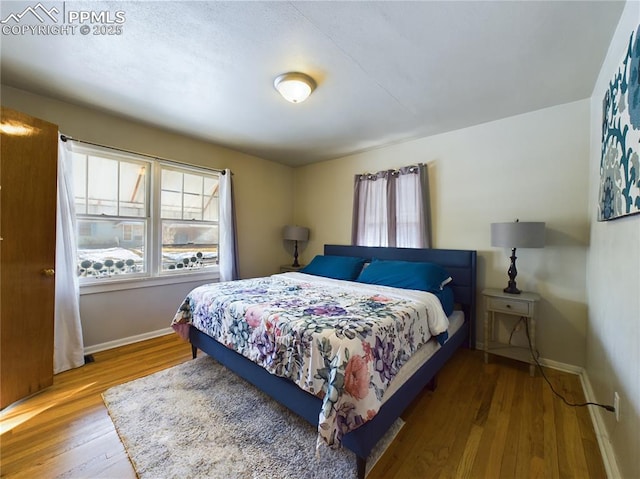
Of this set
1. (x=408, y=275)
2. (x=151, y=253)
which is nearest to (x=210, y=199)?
(x=151, y=253)

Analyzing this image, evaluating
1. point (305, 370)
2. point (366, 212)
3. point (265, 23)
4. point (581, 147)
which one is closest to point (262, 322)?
point (305, 370)

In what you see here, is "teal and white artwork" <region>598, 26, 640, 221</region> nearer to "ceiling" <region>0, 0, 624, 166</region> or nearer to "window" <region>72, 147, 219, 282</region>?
"ceiling" <region>0, 0, 624, 166</region>

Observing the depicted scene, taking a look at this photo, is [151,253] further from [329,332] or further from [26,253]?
[329,332]

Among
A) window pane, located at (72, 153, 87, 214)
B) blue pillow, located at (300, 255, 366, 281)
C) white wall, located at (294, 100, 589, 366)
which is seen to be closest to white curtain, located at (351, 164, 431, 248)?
white wall, located at (294, 100, 589, 366)

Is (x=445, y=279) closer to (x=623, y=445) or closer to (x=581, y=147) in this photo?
(x=623, y=445)

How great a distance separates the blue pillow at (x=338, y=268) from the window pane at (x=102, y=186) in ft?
7.86

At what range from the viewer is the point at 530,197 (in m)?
2.56

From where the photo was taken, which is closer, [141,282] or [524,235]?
[524,235]

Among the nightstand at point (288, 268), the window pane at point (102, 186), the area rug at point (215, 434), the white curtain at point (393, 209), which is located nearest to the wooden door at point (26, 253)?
the area rug at point (215, 434)

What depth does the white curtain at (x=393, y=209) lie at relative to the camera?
320 centimetres

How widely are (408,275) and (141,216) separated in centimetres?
311

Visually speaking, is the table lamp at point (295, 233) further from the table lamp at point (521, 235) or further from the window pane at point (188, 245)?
the table lamp at point (521, 235)

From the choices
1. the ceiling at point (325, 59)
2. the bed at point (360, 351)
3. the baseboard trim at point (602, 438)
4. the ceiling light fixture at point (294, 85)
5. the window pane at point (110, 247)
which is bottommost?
the baseboard trim at point (602, 438)

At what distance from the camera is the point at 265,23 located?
153 cm
